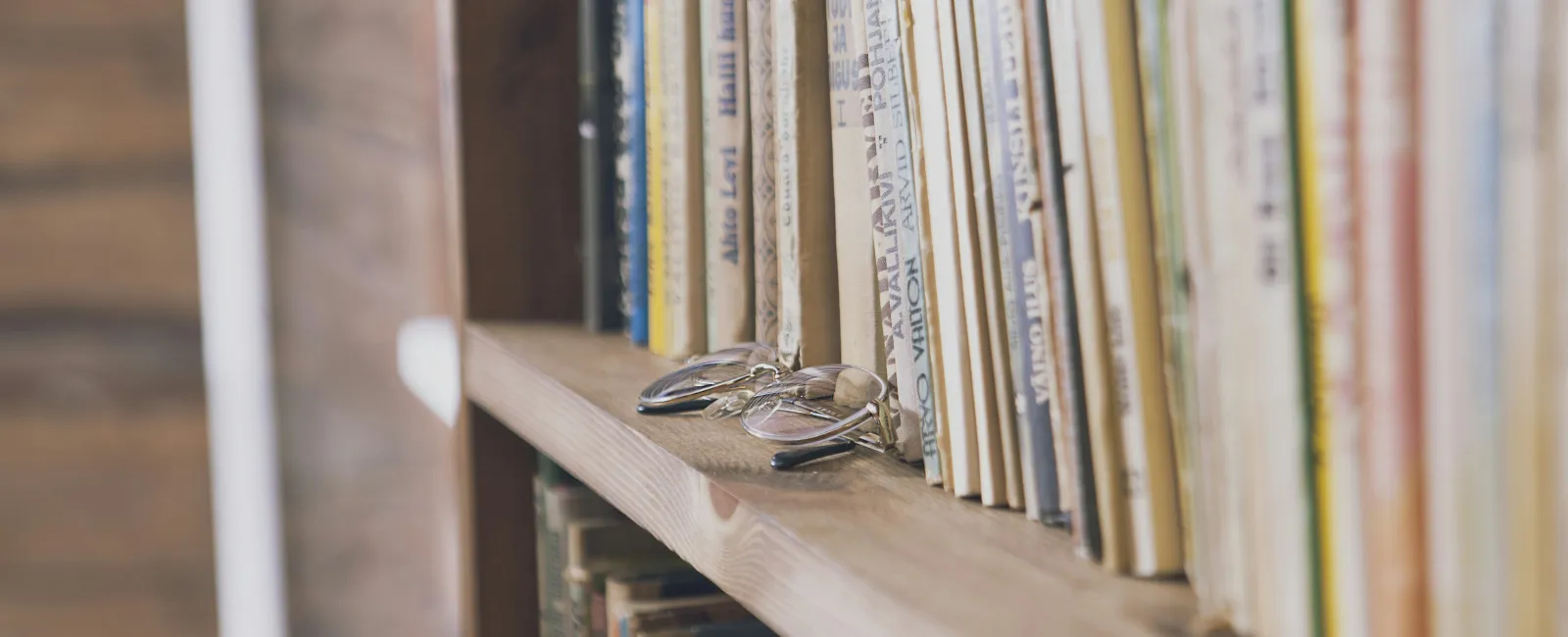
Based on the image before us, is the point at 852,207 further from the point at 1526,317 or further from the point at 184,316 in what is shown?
the point at 184,316

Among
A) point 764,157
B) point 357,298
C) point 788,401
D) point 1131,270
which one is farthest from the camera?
point 357,298

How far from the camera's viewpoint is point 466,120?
0.97 m

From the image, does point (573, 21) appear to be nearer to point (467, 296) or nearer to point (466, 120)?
point (466, 120)

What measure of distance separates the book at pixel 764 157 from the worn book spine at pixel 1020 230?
268 mm

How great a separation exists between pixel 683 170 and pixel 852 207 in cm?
20

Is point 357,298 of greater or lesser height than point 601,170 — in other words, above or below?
below

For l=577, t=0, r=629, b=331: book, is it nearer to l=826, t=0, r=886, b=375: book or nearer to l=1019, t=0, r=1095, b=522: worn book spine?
l=826, t=0, r=886, b=375: book

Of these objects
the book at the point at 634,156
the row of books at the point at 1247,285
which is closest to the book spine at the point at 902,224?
the row of books at the point at 1247,285

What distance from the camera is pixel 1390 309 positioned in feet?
0.88

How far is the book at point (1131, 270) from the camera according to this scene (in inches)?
13.8

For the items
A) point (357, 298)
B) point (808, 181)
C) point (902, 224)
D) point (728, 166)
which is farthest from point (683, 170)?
point (357, 298)

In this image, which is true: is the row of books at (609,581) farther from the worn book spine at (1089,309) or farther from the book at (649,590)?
the worn book spine at (1089,309)

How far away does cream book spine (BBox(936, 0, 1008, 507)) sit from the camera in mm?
441

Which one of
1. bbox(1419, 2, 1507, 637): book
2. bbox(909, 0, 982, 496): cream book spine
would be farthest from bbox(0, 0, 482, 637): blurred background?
bbox(1419, 2, 1507, 637): book
